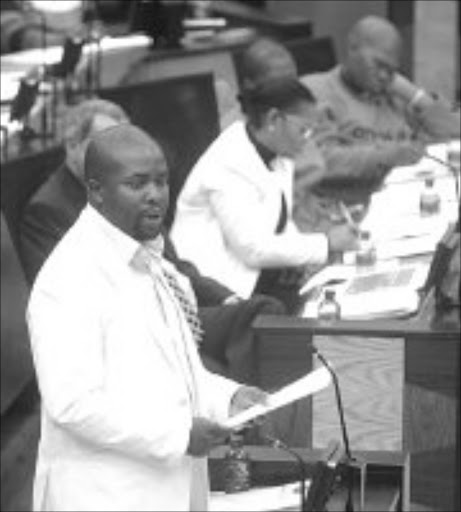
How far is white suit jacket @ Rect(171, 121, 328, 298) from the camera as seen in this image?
592 cm

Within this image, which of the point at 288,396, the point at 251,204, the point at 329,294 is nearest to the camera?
the point at 288,396

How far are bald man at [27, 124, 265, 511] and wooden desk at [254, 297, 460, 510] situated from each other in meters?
0.89

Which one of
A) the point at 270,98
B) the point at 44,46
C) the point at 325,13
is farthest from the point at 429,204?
the point at 325,13

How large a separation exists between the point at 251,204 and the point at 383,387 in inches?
47.7

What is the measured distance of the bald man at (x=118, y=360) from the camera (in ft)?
12.2

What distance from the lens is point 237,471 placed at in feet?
13.6

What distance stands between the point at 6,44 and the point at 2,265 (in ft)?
12.2

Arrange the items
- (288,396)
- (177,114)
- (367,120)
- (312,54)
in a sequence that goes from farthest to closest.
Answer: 1. (312,54)
2. (367,120)
3. (177,114)
4. (288,396)

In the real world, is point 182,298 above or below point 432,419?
above

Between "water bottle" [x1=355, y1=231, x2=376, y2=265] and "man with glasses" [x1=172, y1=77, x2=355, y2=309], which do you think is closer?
"water bottle" [x1=355, y1=231, x2=376, y2=265]

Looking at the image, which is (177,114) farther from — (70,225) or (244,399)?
(244,399)

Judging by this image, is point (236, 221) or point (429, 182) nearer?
point (236, 221)

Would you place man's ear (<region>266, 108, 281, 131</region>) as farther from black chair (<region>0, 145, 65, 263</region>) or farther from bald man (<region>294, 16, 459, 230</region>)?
bald man (<region>294, 16, 459, 230</region>)

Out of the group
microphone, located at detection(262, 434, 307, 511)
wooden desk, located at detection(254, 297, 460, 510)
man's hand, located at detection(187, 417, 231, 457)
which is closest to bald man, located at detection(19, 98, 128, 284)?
wooden desk, located at detection(254, 297, 460, 510)
